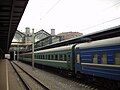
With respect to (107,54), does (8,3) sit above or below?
above

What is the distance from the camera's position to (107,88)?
15.5 meters

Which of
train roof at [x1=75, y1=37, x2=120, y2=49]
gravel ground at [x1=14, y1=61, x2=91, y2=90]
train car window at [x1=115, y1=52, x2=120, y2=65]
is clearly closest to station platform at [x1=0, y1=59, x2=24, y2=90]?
gravel ground at [x1=14, y1=61, x2=91, y2=90]

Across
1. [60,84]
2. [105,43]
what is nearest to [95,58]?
[105,43]

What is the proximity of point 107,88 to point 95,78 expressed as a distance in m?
1.71

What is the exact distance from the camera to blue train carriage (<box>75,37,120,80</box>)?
13.4 metres

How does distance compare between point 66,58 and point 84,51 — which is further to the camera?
point 66,58

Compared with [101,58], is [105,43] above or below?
above

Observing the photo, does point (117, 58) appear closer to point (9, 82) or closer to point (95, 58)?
point (95, 58)

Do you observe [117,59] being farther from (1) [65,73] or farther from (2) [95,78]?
(1) [65,73]

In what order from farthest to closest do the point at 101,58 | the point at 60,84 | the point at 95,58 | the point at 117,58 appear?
the point at 60,84
the point at 95,58
the point at 101,58
the point at 117,58

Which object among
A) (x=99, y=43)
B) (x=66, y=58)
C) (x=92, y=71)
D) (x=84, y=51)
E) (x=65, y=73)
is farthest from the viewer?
(x=65, y=73)

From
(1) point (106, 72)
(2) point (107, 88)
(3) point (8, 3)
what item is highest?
(3) point (8, 3)

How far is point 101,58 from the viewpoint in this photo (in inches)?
595

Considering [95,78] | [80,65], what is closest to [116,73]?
[95,78]
